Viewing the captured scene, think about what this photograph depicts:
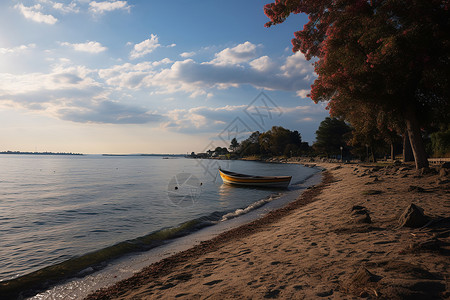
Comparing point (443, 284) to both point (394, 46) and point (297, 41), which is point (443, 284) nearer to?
point (394, 46)

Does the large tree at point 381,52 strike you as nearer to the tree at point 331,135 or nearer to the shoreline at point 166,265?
the shoreline at point 166,265

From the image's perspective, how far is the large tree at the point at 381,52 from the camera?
13.3 m

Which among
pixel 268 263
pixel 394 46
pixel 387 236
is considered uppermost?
pixel 394 46

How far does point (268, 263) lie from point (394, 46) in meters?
12.4

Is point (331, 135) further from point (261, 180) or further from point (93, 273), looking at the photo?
point (93, 273)

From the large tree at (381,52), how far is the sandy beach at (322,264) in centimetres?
803

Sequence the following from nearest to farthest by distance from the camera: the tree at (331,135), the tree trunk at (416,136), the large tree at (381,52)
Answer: the large tree at (381,52)
the tree trunk at (416,136)
the tree at (331,135)

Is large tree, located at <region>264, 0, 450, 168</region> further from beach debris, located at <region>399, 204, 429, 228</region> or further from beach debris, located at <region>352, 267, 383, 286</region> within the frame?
beach debris, located at <region>352, 267, 383, 286</region>

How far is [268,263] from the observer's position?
21.0 feet

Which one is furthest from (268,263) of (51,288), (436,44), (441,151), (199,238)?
(441,151)

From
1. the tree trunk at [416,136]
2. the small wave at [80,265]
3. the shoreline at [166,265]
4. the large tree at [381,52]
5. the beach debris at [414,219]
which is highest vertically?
the large tree at [381,52]

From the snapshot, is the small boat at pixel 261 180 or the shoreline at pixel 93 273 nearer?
the shoreline at pixel 93 273

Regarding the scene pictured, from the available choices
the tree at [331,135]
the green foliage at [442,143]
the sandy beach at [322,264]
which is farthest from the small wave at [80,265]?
the tree at [331,135]

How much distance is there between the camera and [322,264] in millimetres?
5664
